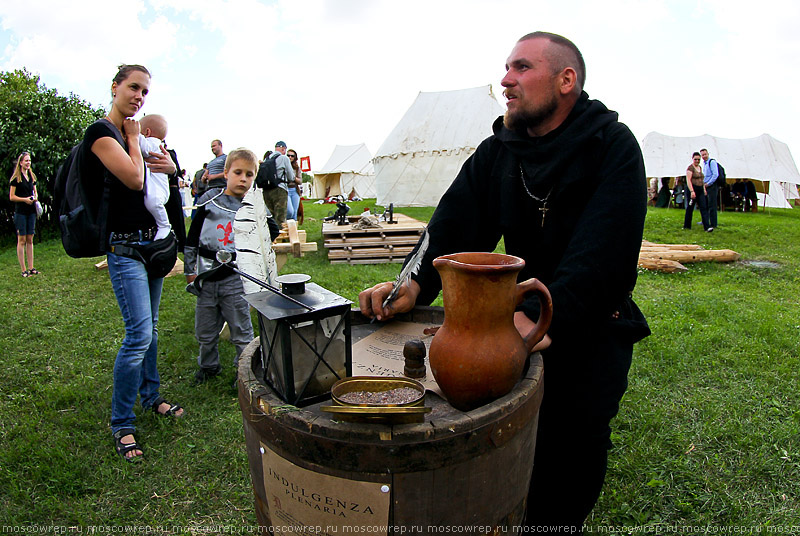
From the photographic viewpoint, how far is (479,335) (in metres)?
1.27

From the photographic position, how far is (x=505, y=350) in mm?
1264

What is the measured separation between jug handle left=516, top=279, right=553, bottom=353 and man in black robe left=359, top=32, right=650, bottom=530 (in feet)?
0.65

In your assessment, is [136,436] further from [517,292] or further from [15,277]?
[15,277]

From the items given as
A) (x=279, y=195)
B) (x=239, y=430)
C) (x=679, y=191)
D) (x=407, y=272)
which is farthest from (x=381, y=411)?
(x=679, y=191)

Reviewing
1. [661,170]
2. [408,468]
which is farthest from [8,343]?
[661,170]

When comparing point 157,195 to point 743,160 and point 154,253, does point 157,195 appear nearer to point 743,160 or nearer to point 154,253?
point 154,253

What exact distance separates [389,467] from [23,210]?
8.78 m

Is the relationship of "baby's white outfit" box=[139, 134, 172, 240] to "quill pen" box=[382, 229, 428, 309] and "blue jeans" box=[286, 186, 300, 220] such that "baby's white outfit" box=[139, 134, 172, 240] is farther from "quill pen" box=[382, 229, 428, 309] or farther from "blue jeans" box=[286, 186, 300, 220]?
"blue jeans" box=[286, 186, 300, 220]

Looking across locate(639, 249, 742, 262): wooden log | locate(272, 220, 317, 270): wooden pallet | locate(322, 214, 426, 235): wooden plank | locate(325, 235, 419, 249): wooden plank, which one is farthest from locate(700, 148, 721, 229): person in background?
locate(272, 220, 317, 270): wooden pallet

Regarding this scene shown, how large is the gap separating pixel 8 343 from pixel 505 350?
17.4ft

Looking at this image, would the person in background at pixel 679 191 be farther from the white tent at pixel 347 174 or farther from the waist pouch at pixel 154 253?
the waist pouch at pixel 154 253

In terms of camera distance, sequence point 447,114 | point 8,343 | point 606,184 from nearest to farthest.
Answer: point 606,184
point 8,343
point 447,114

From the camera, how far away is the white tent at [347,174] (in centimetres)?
2834

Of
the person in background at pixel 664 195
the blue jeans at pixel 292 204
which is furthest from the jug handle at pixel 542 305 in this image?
the person in background at pixel 664 195
